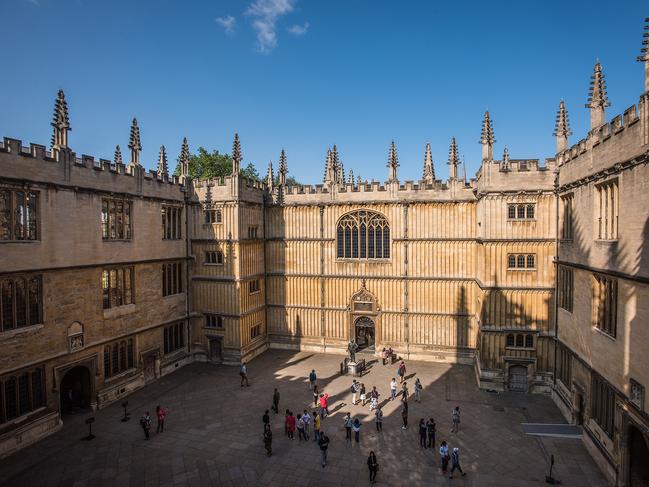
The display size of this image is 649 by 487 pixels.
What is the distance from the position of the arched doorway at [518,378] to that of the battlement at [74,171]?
2346cm

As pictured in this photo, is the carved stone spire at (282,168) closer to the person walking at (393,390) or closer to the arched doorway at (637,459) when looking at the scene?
the person walking at (393,390)

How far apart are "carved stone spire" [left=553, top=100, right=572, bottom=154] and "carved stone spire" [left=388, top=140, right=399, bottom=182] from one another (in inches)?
382

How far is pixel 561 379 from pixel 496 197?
32.7 ft

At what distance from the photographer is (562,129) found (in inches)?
811

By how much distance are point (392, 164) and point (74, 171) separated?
18827 mm

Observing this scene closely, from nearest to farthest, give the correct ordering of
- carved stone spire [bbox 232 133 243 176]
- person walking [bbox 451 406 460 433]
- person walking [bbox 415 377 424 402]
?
person walking [bbox 451 406 460 433]
person walking [bbox 415 377 424 402]
carved stone spire [bbox 232 133 243 176]

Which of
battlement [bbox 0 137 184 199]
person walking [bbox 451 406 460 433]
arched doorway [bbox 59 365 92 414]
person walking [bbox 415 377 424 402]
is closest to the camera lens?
battlement [bbox 0 137 184 199]

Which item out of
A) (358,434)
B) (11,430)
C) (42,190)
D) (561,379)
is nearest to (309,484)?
(358,434)

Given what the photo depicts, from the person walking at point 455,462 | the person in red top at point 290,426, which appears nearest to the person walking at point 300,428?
A: the person in red top at point 290,426

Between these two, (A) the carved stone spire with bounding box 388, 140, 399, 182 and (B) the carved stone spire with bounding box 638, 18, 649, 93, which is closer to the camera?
(B) the carved stone spire with bounding box 638, 18, 649, 93

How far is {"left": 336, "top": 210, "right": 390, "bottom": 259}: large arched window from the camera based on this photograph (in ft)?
90.3

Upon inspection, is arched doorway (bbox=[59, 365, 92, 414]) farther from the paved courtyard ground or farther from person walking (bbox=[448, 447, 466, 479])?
person walking (bbox=[448, 447, 466, 479])

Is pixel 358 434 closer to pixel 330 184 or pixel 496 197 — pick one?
pixel 496 197

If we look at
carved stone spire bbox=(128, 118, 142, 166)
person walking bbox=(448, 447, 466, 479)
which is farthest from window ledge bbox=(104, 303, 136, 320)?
person walking bbox=(448, 447, 466, 479)
